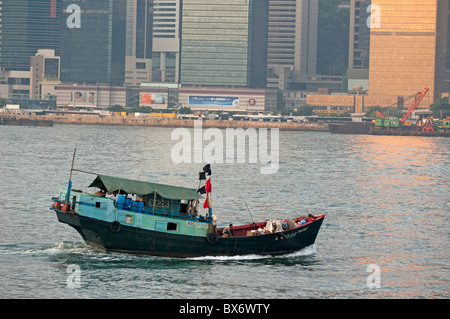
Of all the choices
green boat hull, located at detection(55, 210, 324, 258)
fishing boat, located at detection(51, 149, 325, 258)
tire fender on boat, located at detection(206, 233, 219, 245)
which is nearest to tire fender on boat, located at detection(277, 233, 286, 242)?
green boat hull, located at detection(55, 210, 324, 258)

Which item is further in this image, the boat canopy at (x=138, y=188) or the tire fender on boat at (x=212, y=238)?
the tire fender on boat at (x=212, y=238)

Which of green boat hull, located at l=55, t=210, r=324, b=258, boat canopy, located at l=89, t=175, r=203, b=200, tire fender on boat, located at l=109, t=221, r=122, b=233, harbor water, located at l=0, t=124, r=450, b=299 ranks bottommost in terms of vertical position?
harbor water, located at l=0, t=124, r=450, b=299

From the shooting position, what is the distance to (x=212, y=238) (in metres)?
65.1

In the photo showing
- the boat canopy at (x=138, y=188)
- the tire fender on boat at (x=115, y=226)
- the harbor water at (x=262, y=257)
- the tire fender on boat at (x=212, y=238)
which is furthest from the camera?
the tire fender on boat at (x=212, y=238)

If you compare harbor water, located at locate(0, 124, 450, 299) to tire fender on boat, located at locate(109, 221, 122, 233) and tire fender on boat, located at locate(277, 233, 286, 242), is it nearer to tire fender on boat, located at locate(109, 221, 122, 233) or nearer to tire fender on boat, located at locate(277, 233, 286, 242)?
tire fender on boat, located at locate(277, 233, 286, 242)

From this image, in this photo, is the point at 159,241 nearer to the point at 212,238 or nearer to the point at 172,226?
the point at 172,226

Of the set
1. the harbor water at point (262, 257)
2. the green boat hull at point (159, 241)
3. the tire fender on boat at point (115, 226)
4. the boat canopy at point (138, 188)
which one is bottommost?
the harbor water at point (262, 257)

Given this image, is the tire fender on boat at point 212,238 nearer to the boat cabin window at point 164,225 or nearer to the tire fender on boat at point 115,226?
the boat cabin window at point 164,225

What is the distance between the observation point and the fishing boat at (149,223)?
6481cm

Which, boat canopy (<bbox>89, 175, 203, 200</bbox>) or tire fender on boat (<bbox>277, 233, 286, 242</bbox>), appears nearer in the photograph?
boat canopy (<bbox>89, 175, 203, 200</bbox>)

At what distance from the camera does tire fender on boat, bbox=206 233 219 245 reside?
65000mm

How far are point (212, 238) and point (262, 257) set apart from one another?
421 centimetres

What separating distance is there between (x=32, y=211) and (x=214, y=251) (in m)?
27.7

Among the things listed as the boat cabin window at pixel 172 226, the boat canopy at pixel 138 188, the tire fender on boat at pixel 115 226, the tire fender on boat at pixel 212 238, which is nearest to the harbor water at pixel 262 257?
the tire fender on boat at pixel 212 238
